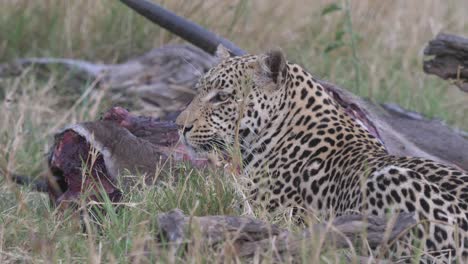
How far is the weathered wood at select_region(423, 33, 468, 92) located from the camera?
20.8ft

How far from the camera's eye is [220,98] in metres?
5.62

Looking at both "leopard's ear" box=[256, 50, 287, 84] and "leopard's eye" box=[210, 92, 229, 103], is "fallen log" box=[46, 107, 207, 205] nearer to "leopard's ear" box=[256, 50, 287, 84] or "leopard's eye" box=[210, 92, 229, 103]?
"leopard's eye" box=[210, 92, 229, 103]

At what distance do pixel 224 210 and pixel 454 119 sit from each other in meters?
4.26

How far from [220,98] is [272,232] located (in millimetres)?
1553

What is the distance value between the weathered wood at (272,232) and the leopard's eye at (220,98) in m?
1.47

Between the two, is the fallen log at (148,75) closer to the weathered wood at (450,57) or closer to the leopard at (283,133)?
the weathered wood at (450,57)

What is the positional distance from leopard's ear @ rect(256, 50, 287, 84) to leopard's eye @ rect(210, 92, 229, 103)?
21 cm

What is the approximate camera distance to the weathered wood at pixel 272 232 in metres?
4.00

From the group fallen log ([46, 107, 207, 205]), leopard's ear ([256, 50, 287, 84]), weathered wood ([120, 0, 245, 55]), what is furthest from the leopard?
weathered wood ([120, 0, 245, 55])

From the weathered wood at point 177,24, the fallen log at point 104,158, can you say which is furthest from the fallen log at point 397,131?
the fallen log at point 104,158

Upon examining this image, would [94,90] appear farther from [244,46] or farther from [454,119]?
[454,119]

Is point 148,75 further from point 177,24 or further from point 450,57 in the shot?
point 450,57

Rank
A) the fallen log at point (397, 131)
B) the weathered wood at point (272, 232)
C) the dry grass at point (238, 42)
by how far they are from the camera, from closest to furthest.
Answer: the weathered wood at point (272, 232) → the fallen log at point (397, 131) → the dry grass at point (238, 42)

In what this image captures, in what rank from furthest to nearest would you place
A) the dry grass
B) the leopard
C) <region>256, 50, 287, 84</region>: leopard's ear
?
the dry grass → <region>256, 50, 287, 84</region>: leopard's ear → the leopard
